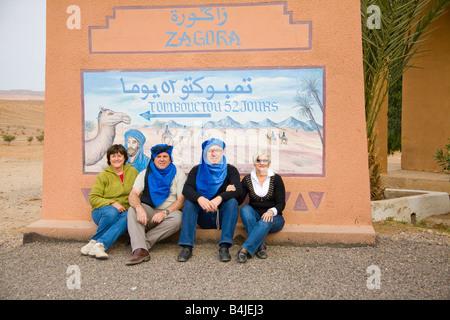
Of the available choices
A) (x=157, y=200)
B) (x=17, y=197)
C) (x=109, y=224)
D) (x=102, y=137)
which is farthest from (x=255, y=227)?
(x=17, y=197)

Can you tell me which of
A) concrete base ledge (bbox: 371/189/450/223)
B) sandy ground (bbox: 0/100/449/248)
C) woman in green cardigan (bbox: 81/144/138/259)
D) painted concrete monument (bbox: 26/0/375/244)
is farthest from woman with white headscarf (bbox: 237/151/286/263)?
concrete base ledge (bbox: 371/189/450/223)

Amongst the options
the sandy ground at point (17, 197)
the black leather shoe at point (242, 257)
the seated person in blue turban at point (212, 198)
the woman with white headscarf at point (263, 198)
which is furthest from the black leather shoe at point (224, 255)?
the sandy ground at point (17, 197)

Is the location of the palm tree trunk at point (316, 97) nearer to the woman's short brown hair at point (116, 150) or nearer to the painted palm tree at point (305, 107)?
the painted palm tree at point (305, 107)

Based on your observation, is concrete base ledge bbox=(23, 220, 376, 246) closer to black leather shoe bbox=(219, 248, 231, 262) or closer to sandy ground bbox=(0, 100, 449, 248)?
sandy ground bbox=(0, 100, 449, 248)

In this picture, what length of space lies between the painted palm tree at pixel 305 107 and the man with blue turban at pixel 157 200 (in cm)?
170

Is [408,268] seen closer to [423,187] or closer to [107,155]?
[107,155]

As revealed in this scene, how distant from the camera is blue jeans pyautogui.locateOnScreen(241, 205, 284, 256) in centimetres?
434

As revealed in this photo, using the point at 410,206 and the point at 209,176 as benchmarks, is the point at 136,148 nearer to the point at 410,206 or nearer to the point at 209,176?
the point at 209,176

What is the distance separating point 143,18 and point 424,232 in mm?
4624

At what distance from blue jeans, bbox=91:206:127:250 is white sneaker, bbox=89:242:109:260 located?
5 centimetres

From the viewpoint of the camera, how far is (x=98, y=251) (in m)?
4.39

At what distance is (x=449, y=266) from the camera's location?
414 cm

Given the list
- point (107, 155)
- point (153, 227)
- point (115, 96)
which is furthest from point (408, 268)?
point (115, 96)

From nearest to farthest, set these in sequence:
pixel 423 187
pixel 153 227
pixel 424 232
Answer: pixel 153 227 → pixel 424 232 → pixel 423 187
